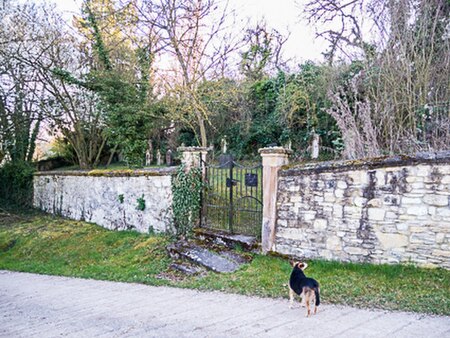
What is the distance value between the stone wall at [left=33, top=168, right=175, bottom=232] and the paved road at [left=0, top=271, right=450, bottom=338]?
3.52m

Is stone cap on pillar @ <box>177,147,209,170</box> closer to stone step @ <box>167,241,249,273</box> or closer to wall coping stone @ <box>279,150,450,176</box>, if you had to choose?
stone step @ <box>167,241,249,273</box>

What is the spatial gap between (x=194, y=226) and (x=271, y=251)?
6.98ft

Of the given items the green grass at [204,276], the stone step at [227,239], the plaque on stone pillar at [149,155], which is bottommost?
the green grass at [204,276]

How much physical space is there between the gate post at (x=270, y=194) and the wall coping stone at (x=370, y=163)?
0.17 m

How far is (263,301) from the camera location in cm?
456

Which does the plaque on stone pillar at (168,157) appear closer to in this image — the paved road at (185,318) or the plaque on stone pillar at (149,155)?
the plaque on stone pillar at (149,155)

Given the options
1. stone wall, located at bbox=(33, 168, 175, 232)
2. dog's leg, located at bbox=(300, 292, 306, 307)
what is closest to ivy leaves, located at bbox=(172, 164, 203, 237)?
stone wall, located at bbox=(33, 168, 175, 232)

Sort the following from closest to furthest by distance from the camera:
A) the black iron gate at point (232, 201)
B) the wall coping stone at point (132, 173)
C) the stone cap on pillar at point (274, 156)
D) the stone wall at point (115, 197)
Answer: the stone cap on pillar at point (274, 156)
the black iron gate at point (232, 201)
the wall coping stone at point (132, 173)
the stone wall at point (115, 197)

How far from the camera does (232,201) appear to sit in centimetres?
723

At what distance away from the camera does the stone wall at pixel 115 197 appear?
348 inches

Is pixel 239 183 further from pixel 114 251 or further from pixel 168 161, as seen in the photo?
pixel 168 161

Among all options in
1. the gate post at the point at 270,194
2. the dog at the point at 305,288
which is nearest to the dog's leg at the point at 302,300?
the dog at the point at 305,288

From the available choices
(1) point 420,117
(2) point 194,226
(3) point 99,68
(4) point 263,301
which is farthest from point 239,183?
(3) point 99,68

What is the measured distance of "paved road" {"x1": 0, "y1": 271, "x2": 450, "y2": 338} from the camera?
3574 millimetres
